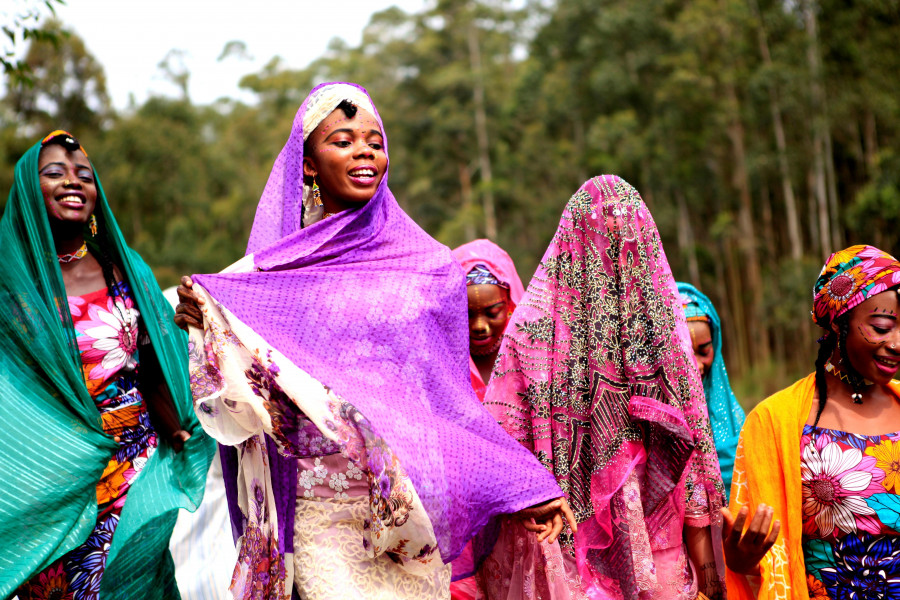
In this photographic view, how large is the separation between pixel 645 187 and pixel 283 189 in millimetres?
25436

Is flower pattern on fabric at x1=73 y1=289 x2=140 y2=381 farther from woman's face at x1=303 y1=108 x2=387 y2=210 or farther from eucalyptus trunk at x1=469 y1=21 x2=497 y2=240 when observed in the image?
eucalyptus trunk at x1=469 y1=21 x2=497 y2=240

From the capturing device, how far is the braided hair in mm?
3327

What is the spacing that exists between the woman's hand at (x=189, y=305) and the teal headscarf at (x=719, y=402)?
2747 mm

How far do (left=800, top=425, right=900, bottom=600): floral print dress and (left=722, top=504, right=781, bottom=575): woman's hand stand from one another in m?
0.28

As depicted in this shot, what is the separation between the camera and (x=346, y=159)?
3465 mm

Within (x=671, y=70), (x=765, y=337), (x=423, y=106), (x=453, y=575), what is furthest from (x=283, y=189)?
(x=423, y=106)

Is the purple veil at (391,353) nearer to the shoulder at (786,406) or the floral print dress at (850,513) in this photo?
the shoulder at (786,406)

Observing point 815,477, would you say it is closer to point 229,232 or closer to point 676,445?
point 676,445

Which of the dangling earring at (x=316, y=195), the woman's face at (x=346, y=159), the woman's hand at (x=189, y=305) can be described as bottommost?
the woman's hand at (x=189, y=305)

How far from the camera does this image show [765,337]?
24734mm

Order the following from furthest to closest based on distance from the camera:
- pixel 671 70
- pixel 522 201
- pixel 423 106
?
pixel 423 106 < pixel 522 201 < pixel 671 70

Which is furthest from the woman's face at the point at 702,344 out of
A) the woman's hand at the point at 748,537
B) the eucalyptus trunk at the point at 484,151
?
the eucalyptus trunk at the point at 484,151

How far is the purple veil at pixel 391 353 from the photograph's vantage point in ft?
9.96

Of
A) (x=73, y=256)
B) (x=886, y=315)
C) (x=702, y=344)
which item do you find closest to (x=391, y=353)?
(x=886, y=315)
